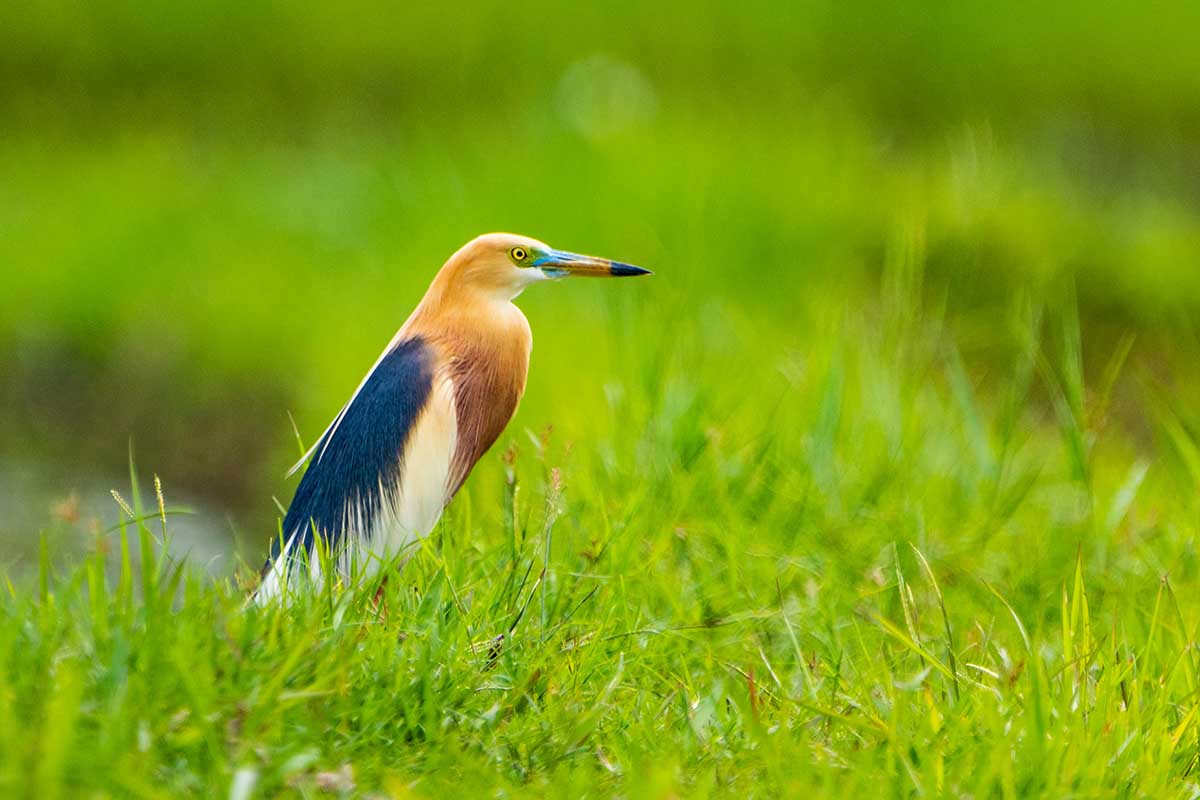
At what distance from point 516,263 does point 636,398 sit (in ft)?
4.01

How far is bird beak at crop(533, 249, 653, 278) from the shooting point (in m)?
2.71

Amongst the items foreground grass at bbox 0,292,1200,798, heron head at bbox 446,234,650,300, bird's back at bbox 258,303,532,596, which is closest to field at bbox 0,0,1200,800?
foreground grass at bbox 0,292,1200,798

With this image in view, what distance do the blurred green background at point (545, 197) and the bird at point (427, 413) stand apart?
3.62ft

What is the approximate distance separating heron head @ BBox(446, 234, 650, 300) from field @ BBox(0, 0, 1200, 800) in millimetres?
363

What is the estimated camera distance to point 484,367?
280 centimetres

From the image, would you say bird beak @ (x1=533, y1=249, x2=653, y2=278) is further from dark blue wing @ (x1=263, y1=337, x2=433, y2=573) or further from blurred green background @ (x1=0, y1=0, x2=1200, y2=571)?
blurred green background @ (x1=0, y1=0, x2=1200, y2=571)

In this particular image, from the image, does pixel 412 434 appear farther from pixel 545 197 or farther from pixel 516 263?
pixel 545 197

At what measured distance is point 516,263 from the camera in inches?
108

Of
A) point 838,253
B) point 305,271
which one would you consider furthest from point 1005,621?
point 305,271

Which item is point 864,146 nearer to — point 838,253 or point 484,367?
point 838,253

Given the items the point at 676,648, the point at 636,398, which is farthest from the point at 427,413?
the point at 636,398

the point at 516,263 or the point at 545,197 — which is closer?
the point at 516,263

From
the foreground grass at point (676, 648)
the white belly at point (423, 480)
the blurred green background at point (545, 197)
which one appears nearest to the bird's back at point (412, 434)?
the white belly at point (423, 480)

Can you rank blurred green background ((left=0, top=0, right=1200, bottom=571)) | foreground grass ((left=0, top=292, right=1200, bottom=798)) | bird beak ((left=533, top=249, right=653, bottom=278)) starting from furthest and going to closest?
blurred green background ((left=0, top=0, right=1200, bottom=571)), bird beak ((left=533, top=249, right=653, bottom=278)), foreground grass ((left=0, top=292, right=1200, bottom=798))
